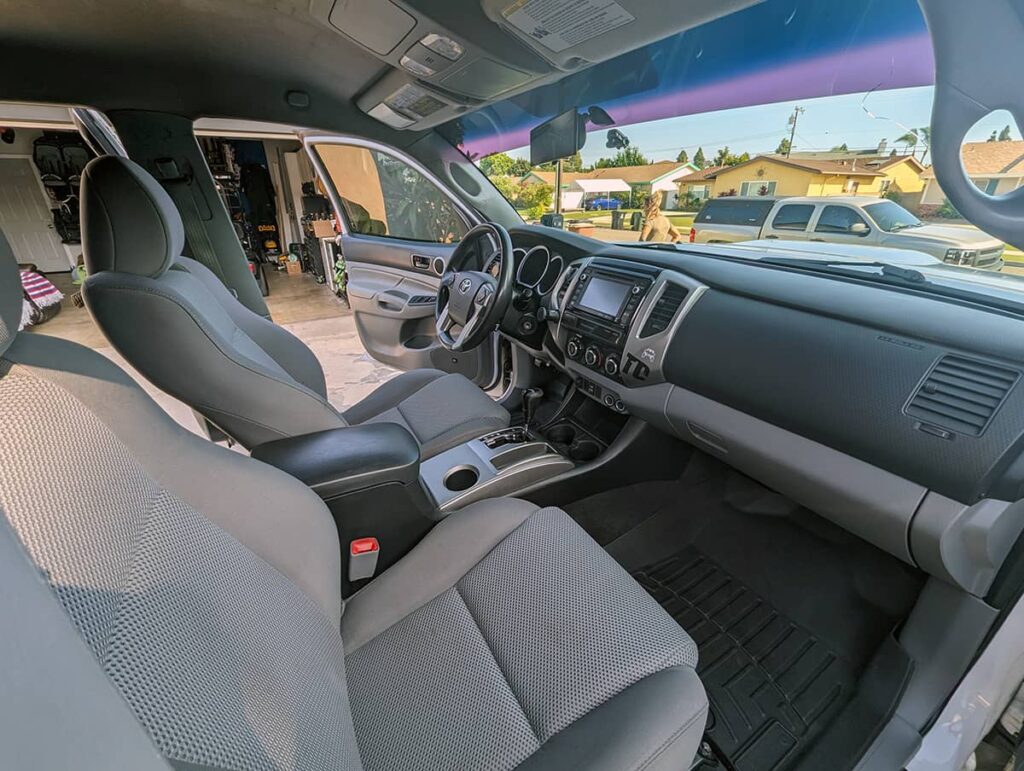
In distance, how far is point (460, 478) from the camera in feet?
4.49

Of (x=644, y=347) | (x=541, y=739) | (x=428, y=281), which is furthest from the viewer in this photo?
(x=428, y=281)

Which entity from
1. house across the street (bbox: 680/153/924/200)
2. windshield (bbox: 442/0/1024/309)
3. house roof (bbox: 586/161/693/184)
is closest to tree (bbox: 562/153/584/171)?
windshield (bbox: 442/0/1024/309)

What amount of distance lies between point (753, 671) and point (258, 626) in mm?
1098

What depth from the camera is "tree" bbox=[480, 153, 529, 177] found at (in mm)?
2283

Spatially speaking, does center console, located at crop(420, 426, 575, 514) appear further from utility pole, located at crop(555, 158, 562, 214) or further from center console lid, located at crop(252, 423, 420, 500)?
utility pole, located at crop(555, 158, 562, 214)

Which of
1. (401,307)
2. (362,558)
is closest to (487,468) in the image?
(362,558)

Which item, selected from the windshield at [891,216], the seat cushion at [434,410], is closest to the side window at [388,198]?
the seat cushion at [434,410]

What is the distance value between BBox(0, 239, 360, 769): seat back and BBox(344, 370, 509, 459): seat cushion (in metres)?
0.79

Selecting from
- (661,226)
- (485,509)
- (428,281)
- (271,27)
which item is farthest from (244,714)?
(428,281)

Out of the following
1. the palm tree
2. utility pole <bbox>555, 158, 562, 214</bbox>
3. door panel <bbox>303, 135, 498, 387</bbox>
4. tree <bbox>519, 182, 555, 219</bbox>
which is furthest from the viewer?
door panel <bbox>303, 135, 498, 387</bbox>

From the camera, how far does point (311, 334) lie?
3.75m

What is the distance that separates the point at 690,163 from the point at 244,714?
1.78 m

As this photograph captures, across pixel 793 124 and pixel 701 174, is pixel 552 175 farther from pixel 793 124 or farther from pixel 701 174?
pixel 793 124

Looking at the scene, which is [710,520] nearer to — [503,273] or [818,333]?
[818,333]
